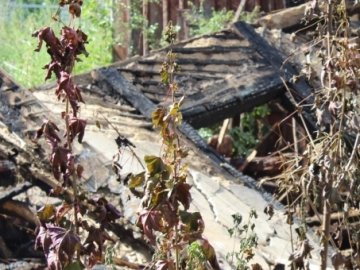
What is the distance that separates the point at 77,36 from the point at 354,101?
3.47ft

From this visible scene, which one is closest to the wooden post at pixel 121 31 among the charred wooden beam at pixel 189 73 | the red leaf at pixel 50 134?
the charred wooden beam at pixel 189 73

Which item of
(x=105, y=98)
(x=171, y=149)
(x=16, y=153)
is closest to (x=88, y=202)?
(x=171, y=149)

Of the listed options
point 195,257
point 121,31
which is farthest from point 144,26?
point 195,257

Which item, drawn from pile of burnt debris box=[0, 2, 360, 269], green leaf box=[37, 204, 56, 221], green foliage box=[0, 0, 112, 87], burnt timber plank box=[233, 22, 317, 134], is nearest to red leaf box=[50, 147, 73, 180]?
green leaf box=[37, 204, 56, 221]

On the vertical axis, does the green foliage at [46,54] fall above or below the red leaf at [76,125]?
below

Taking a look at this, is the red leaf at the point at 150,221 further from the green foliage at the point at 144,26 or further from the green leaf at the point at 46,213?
the green foliage at the point at 144,26

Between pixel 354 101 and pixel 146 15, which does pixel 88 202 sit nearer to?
pixel 354 101

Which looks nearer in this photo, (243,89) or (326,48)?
(326,48)

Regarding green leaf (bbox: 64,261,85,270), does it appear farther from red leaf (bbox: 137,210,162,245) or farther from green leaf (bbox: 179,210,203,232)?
green leaf (bbox: 179,210,203,232)

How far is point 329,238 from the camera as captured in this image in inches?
124

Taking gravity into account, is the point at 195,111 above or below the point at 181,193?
below

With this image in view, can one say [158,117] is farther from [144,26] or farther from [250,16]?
[144,26]

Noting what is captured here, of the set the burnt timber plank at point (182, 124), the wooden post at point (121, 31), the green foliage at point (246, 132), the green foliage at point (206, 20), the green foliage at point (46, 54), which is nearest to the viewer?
the burnt timber plank at point (182, 124)

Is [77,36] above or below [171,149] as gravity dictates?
above
